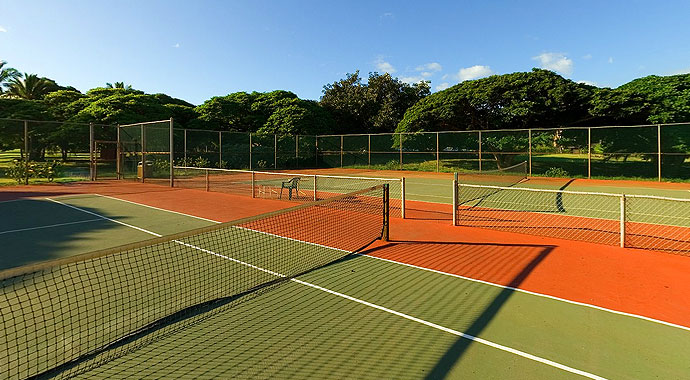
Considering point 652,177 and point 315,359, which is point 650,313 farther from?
point 652,177

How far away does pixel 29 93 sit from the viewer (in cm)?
4275

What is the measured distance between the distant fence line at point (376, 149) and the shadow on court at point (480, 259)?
49.7 ft

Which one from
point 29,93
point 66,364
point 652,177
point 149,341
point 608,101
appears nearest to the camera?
point 66,364

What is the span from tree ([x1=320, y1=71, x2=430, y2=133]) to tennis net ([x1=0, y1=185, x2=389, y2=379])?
34.8 metres

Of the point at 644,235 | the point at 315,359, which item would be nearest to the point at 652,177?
the point at 644,235

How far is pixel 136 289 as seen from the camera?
4871 mm

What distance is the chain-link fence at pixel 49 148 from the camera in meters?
19.4

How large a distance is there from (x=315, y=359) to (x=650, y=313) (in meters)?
4.10

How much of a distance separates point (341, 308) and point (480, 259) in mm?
3298

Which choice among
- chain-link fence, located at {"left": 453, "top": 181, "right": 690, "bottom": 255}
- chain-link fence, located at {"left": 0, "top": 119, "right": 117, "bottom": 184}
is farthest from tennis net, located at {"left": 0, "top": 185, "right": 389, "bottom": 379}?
chain-link fence, located at {"left": 0, "top": 119, "right": 117, "bottom": 184}

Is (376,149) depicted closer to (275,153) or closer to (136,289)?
(275,153)

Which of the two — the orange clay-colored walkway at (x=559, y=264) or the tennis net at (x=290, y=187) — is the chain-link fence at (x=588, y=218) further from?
the tennis net at (x=290, y=187)

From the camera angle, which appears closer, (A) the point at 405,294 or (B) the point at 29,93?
(A) the point at 405,294

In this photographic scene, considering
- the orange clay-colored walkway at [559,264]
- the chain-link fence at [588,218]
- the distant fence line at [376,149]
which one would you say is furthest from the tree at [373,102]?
the orange clay-colored walkway at [559,264]
